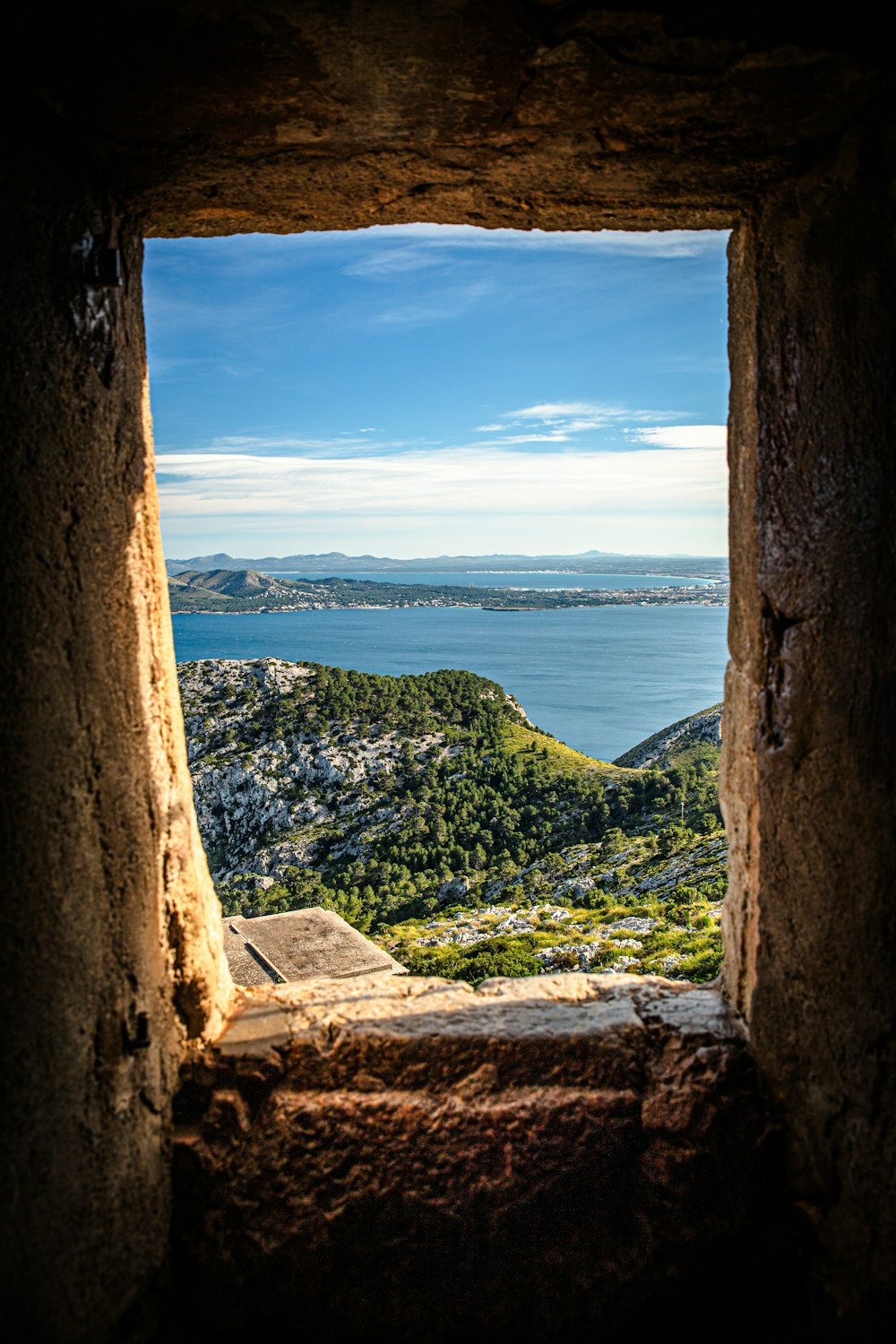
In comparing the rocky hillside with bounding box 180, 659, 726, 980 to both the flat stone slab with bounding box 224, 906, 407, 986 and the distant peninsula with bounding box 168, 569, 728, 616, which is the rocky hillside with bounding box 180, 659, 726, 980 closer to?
the flat stone slab with bounding box 224, 906, 407, 986

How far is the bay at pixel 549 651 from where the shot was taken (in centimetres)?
3052

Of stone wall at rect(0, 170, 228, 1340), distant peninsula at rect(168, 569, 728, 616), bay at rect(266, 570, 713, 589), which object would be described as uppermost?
bay at rect(266, 570, 713, 589)

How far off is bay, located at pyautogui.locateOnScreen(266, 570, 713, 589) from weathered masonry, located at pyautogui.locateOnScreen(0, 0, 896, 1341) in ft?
234

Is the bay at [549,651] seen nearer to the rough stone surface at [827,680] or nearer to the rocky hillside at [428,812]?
the rocky hillside at [428,812]

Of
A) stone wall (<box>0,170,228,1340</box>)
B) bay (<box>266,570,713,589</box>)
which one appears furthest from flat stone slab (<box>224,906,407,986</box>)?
bay (<box>266,570,713,589</box>)

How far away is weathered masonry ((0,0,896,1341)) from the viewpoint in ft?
5.12

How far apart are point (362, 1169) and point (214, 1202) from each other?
0.32 meters

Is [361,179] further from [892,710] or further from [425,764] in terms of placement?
[425,764]

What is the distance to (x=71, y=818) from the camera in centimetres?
166

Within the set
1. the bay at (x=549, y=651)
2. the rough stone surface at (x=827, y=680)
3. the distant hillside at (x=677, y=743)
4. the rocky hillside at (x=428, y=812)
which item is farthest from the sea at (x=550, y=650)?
the rough stone surface at (x=827, y=680)

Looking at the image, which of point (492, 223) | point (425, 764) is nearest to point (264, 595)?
point (425, 764)

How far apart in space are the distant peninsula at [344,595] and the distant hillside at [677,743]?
2.81m

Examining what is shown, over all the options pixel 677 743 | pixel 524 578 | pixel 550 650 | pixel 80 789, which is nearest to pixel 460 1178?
pixel 80 789

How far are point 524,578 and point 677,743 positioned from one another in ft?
294
